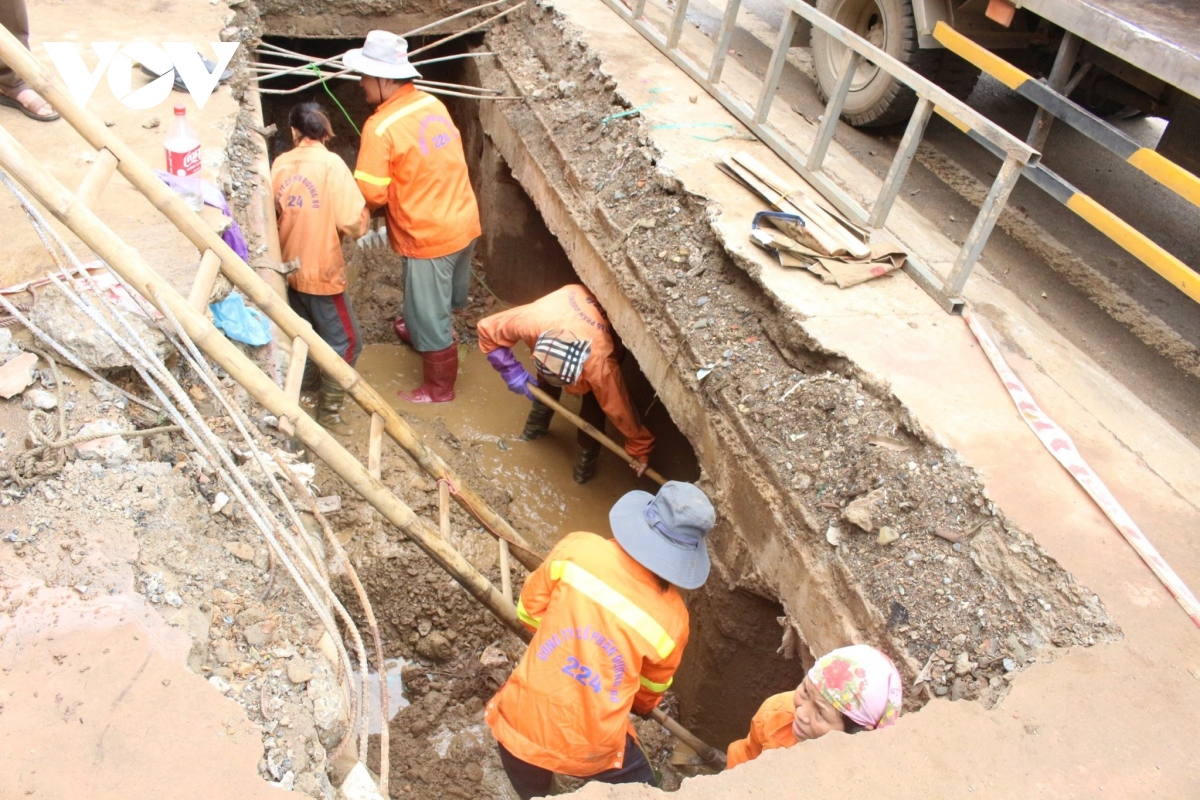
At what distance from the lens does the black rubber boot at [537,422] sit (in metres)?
5.64

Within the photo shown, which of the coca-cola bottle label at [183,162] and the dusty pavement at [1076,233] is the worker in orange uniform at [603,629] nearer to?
the coca-cola bottle label at [183,162]

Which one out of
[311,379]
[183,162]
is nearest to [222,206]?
[183,162]

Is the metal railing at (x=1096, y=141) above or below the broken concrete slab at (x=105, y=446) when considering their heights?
above

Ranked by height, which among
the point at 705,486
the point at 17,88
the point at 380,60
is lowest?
the point at 705,486

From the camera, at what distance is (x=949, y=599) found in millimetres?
2924

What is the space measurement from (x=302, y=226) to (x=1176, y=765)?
4.34 m

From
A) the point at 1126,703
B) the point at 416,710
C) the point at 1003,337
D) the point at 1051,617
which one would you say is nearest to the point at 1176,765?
the point at 1126,703

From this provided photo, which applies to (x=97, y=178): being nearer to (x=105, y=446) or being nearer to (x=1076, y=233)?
(x=105, y=446)

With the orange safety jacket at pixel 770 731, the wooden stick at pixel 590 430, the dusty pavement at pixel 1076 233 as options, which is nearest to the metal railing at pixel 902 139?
the dusty pavement at pixel 1076 233

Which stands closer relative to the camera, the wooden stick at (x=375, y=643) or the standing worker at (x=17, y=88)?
the wooden stick at (x=375, y=643)

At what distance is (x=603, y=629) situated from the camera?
2.71 m

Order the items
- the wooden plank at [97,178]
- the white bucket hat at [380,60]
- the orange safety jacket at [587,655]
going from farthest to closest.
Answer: the white bucket hat at [380,60], the orange safety jacket at [587,655], the wooden plank at [97,178]

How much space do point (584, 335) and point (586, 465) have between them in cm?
116

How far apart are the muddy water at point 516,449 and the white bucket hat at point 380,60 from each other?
2.15 metres
